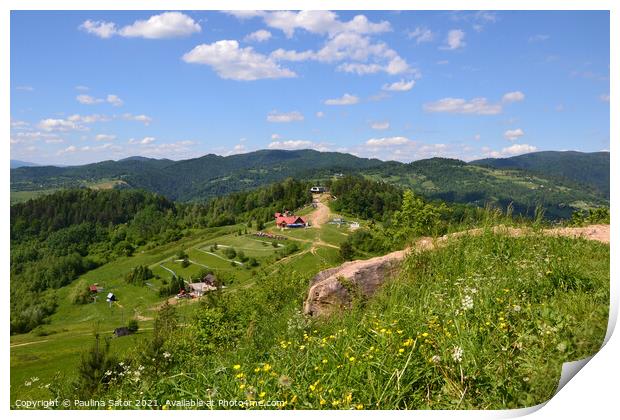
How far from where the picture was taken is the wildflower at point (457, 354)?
10.1 feet

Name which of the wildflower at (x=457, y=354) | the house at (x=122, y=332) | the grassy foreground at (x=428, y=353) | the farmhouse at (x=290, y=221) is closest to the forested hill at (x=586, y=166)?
the grassy foreground at (x=428, y=353)

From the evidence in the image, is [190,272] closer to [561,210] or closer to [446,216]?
[446,216]

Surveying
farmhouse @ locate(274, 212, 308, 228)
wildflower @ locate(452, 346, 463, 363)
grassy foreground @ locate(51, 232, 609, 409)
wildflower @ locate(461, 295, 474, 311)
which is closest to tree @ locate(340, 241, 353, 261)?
farmhouse @ locate(274, 212, 308, 228)

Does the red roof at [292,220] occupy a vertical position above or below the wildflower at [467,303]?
above

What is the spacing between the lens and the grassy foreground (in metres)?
3.09

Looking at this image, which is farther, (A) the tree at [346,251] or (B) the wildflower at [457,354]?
(A) the tree at [346,251]

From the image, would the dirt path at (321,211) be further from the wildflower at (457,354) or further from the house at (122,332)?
the wildflower at (457,354)

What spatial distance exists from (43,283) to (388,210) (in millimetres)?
5964

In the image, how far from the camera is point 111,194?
11.6 m

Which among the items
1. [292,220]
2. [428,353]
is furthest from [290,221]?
[428,353]

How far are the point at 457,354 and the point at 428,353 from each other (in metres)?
0.25

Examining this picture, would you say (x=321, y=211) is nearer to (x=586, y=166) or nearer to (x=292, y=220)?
(x=292, y=220)

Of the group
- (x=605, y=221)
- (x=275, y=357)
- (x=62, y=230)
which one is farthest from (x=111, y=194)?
(x=605, y=221)

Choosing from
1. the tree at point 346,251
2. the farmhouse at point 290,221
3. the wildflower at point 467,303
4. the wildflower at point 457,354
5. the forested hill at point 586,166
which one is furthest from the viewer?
the farmhouse at point 290,221
